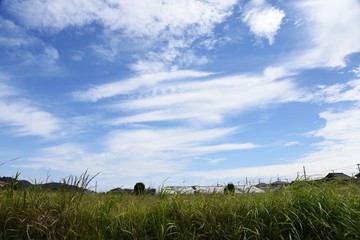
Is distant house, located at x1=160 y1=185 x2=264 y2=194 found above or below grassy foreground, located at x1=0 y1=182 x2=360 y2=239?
above

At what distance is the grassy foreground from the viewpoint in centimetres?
473

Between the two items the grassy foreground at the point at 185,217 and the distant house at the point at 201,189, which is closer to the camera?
the grassy foreground at the point at 185,217

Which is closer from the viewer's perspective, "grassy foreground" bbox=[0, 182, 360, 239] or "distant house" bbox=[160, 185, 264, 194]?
"grassy foreground" bbox=[0, 182, 360, 239]

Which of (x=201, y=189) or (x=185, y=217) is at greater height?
(x=201, y=189)

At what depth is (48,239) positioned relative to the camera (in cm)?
459

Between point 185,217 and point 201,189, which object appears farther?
point 201,189

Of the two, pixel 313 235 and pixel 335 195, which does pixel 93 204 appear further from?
pixel 335 195

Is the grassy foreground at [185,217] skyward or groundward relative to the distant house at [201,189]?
groundward

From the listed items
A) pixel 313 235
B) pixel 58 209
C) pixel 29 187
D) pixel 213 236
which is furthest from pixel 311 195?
pixel 29 187

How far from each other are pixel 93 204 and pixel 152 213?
85 centimetres

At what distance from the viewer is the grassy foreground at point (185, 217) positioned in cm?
473

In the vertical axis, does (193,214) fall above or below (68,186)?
below

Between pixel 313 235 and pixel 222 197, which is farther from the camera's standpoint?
pixel 222 197

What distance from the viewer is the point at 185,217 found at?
494 centimetres
